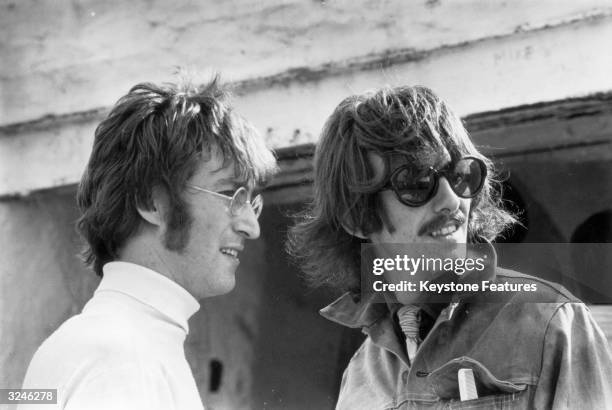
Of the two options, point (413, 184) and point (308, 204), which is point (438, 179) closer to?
point (413, 184)

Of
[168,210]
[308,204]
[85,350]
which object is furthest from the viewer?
[308,204]

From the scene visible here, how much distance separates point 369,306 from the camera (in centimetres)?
197

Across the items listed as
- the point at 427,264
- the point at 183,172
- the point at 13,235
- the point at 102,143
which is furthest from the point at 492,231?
the point at 13,235

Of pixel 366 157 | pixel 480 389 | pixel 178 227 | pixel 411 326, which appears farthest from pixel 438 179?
pixel 178 227

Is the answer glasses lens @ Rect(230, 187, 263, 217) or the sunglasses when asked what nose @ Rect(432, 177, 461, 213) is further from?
glasses lens @ Rect(230, 187, 263, 217)

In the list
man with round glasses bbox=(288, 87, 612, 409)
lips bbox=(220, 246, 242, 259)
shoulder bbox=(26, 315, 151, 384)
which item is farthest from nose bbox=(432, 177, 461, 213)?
shoulder bbox=(26, 315, 151, 384)

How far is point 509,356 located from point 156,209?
2.34 feet

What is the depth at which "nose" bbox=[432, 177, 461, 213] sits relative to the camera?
5.95 ft

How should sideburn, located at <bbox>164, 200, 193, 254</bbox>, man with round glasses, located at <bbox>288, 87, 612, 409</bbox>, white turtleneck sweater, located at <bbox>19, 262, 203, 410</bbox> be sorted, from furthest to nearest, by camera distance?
sideburn, located at <bbox>164, 200, 193, 254</bbox>, man with round glasses, located at <bbox>288, 87, 612, 409</bbox>, white turtleneck sweater, located at <bbox>19, 262, 203, 410</bbox>

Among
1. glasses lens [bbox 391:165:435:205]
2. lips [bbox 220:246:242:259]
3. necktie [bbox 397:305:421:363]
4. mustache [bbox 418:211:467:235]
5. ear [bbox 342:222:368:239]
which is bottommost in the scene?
necktie [bbox 397:305:421:363]

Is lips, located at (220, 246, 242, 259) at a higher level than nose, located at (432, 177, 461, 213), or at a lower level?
lower

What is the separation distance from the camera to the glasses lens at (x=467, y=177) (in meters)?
1.82

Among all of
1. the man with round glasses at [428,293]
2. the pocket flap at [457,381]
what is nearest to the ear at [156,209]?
the man with round glasses at [428,293]

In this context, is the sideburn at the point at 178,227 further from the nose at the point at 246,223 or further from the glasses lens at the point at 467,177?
the glasses lens at the point at 467,177
